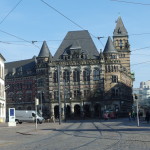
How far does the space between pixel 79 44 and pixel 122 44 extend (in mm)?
20021

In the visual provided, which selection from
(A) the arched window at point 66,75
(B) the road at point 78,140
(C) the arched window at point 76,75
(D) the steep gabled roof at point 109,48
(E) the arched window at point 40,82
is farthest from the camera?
(E) the arched window at point 40,82

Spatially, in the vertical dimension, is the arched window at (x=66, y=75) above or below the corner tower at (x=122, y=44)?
below

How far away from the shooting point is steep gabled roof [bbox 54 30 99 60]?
3816 inches

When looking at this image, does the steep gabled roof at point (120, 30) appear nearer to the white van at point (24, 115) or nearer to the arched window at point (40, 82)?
the arched window at point (40, 82)

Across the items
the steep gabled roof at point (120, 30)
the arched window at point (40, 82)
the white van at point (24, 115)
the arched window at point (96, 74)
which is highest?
the steep gabled roof at point (120, 30)

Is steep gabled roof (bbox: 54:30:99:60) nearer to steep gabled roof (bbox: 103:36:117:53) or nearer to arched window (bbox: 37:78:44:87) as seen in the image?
steep gabled roof (bbox: 103:36:117:53)

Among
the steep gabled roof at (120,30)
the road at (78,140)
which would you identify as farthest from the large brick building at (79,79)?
the road at (78,140)

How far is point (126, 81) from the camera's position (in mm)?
111062

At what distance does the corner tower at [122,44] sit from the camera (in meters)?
113

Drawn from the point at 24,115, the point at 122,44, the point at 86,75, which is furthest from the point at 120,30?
the point at 24,115

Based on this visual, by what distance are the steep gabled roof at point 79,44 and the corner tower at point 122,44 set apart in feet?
49.3

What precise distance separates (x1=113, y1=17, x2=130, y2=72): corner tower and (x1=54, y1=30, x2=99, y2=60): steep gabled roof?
15.0 m

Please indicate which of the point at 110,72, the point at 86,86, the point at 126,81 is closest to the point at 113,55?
the point at 110,72

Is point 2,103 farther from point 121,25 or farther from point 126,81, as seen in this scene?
point 121,25
